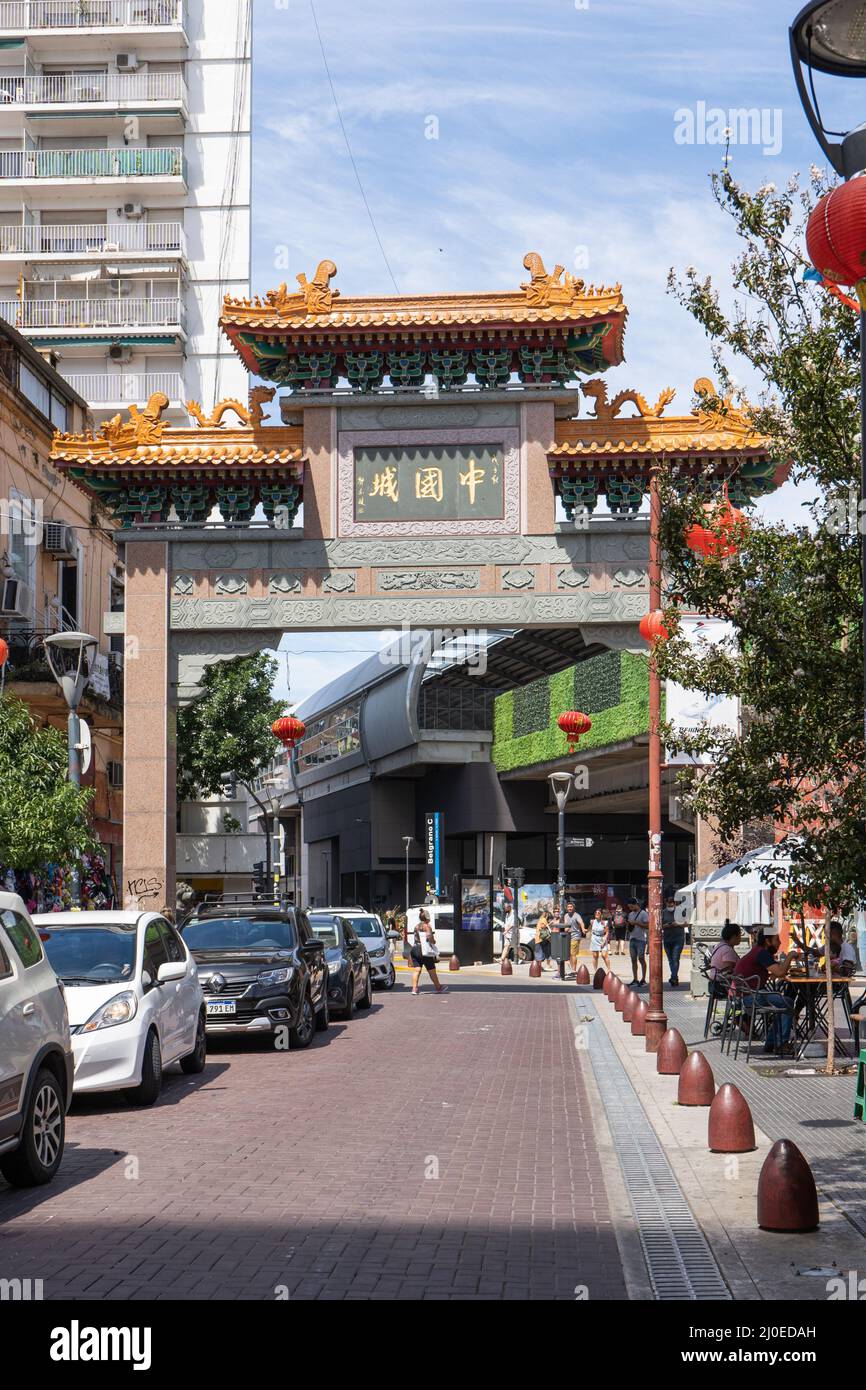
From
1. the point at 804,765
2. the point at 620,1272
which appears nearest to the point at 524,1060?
the point at 804,765

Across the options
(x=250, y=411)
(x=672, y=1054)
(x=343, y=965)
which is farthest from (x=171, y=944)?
(x=250, y=411)

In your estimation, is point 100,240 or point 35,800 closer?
point 35,800

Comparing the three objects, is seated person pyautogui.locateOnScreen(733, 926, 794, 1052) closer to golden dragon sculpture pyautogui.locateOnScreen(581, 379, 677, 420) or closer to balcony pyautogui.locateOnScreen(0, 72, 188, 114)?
golden dragon sculpture pyautogui.locateOnScreen(581, 379, 677, 420)

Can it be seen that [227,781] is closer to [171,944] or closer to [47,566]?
[47,566]

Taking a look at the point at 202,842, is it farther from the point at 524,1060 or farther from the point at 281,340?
the point at 524,1060

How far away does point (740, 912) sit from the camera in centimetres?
2983

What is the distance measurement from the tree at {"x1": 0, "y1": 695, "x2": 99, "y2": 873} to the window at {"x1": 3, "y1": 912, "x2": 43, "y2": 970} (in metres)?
13.9

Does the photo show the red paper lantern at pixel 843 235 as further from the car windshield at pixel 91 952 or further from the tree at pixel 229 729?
the tree at pixel 229 729

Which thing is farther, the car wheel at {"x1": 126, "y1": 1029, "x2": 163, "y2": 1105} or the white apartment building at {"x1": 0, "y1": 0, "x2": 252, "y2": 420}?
the white apartment building at {"x1": 0, "y1": 0, "x2": 252, "y2": 420}

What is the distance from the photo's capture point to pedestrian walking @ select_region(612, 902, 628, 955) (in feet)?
157

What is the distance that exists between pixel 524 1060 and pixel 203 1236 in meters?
10.4

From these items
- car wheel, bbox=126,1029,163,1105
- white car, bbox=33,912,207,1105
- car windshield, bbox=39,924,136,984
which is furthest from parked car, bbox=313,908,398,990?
car wheel, bbox=126,1029,163,1105

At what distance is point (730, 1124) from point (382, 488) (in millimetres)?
18764

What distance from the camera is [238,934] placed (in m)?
19.9
